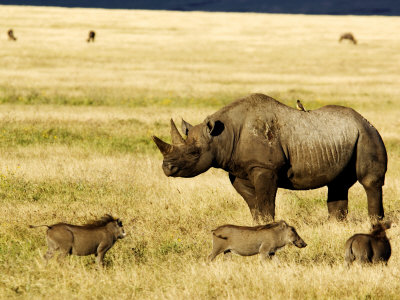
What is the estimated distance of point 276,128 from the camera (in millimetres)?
9555

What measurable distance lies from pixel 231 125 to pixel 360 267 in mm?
3027

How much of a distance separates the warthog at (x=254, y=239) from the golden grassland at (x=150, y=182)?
20cm

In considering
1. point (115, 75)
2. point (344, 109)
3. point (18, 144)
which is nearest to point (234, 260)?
point (344, 109)

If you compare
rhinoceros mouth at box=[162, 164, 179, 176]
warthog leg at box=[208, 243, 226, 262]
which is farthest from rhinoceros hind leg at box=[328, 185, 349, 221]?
warthog leg at box=[208, 243, 226, 262]

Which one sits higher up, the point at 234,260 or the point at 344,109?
the point at 344,109

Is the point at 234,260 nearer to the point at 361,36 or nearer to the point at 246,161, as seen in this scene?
the point at 246,161

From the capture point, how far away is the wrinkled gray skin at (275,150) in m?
9.23

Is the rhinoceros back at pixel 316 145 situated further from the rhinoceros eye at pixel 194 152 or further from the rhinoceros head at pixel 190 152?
the rhinoceros eye at pixel 194 152

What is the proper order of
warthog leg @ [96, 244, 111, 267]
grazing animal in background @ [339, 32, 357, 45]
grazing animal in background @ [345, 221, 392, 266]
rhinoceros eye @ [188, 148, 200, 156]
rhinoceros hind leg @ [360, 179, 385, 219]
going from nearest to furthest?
grazing animal in background @ [345, 221, 392, 266] → warthog leg @ [96, 244, 111, 267] → rhinoceros eye @ [188, 148, 200, 156] → rhinoceros hind leg @ [360, 179, 385, 219] → grazing animal in background @ [339, 32, 357, 45]

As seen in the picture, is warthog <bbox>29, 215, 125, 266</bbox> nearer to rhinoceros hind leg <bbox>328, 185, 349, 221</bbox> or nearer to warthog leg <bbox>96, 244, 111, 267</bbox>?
warthog leg <bbox>96, 244, 111, 267</bbox>

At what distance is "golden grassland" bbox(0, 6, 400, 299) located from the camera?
23.1 ft

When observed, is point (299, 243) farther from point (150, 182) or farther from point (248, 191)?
point (150, 182)

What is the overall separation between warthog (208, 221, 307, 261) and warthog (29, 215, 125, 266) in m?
1.09

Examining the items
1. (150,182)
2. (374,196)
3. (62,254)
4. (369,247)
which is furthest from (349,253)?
(150,182)
